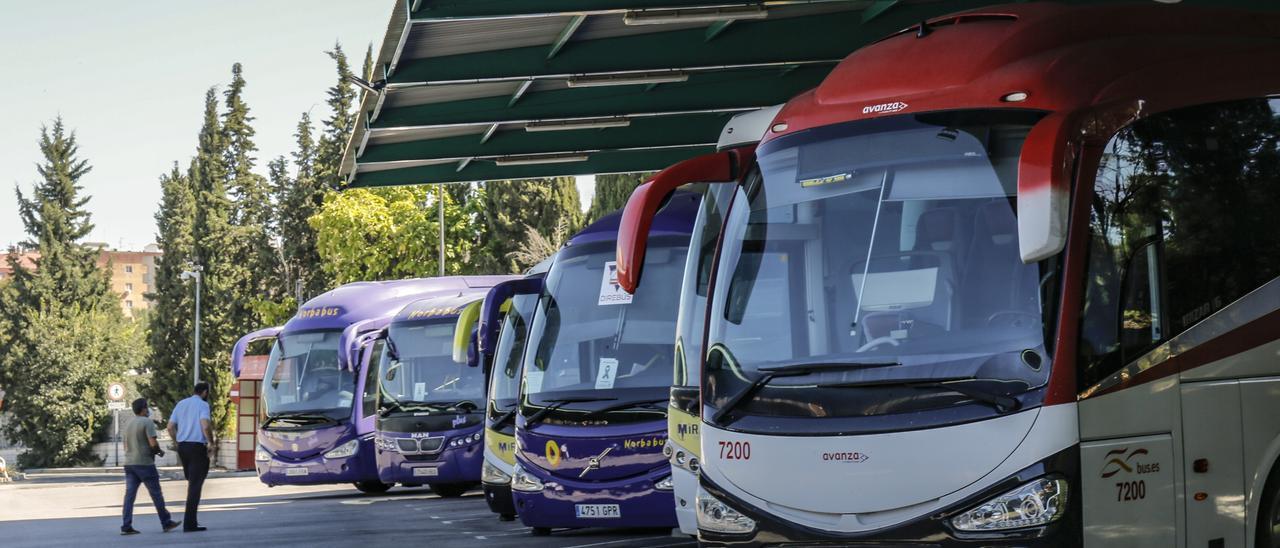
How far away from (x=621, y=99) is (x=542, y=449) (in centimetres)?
688

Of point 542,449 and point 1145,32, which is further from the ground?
point 1145,32

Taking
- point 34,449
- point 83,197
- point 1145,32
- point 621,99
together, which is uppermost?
point 83,197

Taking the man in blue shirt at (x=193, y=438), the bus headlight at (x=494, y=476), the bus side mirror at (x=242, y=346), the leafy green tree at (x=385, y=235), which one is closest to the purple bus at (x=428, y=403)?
the man in blue shirt at (x=193, y=438)

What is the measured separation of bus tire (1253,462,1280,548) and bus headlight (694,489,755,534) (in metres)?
2.48

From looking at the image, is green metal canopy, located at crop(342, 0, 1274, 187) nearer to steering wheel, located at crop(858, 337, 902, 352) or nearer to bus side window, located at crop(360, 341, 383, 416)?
bus side window, located at crop(360, 341, 383, 416)

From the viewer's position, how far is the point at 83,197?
7881 cm

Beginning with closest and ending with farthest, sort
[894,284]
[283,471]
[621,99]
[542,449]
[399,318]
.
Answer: [894,284] < [542,449] < [621,99] < [399,318] < [283,471]

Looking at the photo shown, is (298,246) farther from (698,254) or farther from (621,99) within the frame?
(698,254)

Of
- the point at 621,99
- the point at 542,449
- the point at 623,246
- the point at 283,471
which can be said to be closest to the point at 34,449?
the point at 283,471

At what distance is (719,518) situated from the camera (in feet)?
28.1

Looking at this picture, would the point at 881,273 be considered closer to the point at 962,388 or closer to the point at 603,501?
the point at 962,388

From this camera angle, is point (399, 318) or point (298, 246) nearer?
point (399, 318)

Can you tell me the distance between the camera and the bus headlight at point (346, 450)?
25.8m

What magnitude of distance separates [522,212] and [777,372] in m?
44.0
